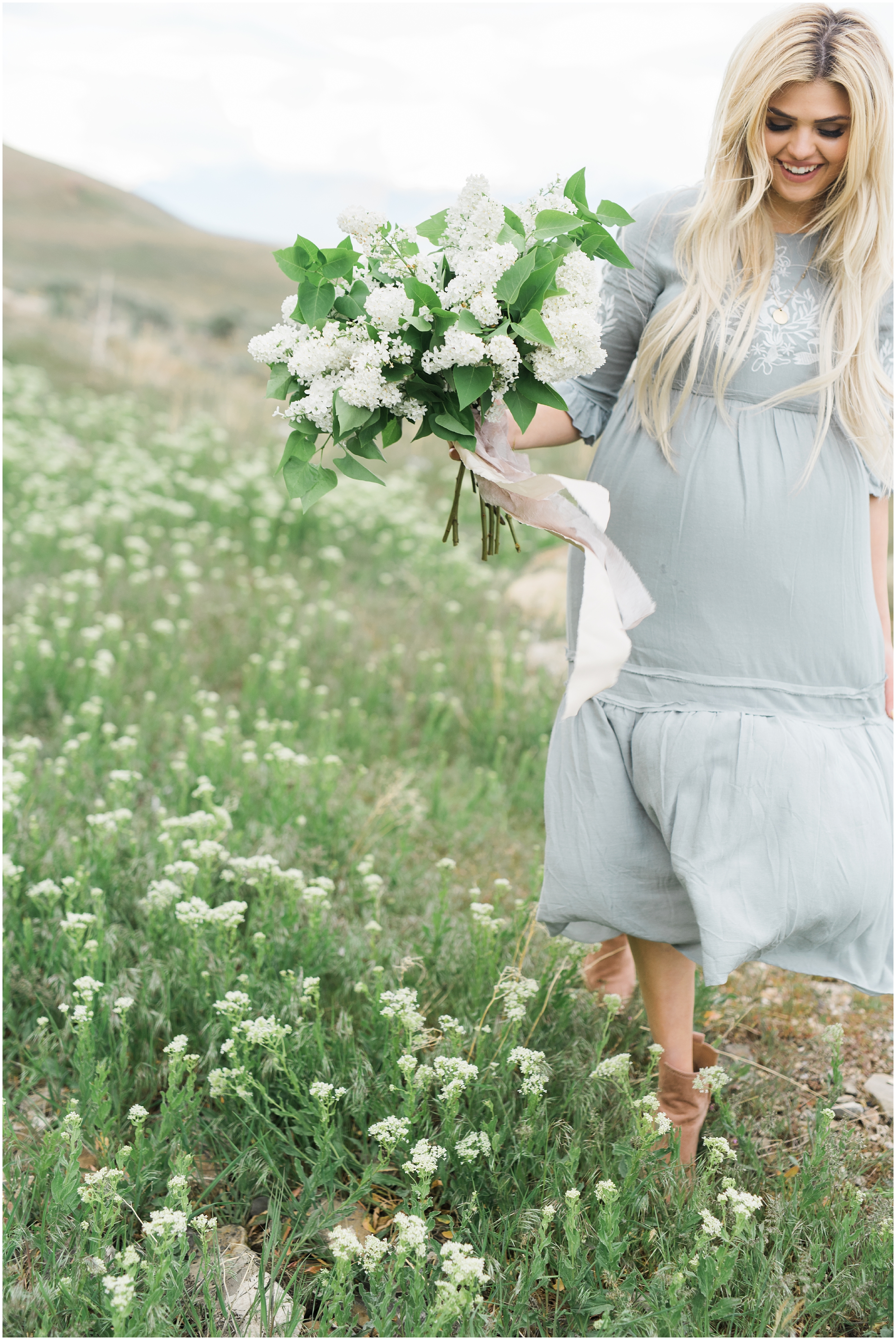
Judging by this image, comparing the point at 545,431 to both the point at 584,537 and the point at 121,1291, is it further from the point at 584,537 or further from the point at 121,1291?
the point at 121,1291

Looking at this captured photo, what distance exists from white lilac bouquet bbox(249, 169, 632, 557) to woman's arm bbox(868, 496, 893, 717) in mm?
810

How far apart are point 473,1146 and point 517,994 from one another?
329 millimetres

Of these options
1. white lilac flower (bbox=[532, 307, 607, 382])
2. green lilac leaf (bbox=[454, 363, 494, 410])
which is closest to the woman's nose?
white lilac flower (bbox=[532, 307, 607, 382])

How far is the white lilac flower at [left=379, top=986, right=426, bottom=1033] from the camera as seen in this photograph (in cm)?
201

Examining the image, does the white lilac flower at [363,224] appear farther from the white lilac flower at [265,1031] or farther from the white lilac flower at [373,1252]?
the white lilac flower at [373,1252]

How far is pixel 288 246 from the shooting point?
166 centimetres

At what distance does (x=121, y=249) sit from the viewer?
53500 mm

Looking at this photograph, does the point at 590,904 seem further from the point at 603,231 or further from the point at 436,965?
the point at 603,231

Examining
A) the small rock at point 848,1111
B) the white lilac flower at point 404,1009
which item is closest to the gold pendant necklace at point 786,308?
the white lilac flower at point 404,1009

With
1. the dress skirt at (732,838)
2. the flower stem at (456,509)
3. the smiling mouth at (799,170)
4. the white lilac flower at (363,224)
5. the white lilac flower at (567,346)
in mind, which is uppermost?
the smiling mouth at (799,170)

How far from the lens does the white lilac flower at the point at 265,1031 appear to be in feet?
6.33

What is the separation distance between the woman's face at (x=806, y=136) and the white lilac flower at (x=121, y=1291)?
2.22m

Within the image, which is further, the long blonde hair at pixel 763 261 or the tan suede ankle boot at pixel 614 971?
the tan suede ankle boot at pixel 614 971

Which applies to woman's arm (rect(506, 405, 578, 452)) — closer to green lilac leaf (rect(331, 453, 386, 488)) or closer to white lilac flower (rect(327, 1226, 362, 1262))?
green lilac leaf (rect(331, 453, 386, 488))
